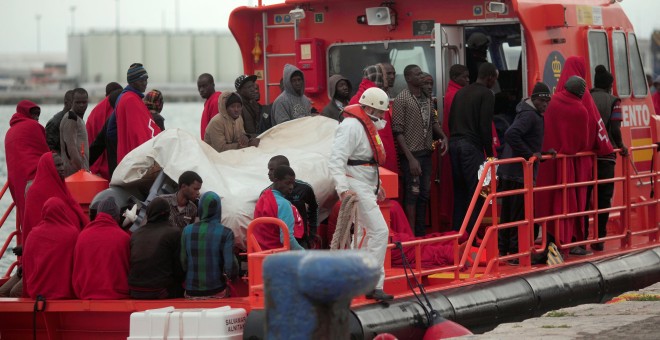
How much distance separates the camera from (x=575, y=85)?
1072 cm

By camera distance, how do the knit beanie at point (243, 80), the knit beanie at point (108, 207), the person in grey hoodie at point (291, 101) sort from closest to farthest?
the knit beanie at point (108, 207) < the person in grey hoodie at point (291, 101) < the knit beanie at point (243, 80)

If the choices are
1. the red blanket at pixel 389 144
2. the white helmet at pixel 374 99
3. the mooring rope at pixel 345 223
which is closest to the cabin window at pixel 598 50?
the red blanket at pixel 389 144

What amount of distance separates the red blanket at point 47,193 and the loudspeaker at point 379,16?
148 inches

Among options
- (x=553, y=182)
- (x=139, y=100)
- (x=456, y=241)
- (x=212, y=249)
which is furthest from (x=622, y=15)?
(x=212, y=249)

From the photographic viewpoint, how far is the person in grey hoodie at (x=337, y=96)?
10994 millimetres

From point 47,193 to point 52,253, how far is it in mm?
554

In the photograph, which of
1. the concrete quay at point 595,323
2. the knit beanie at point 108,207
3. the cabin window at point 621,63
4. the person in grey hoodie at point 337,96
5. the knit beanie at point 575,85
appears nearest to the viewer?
the concrete quay at point 595,323

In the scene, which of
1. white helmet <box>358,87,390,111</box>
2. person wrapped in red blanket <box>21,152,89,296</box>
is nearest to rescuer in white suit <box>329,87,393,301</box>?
white helmet <box>358,87,390,111</box>

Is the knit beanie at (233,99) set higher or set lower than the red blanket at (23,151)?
higher

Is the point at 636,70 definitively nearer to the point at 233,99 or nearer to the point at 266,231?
the point at 233,99

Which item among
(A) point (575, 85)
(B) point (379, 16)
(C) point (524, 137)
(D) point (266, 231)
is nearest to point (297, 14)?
(B) point (379, 16)

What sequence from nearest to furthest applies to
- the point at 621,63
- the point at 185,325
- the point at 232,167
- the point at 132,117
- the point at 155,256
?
the point at 185,325 → the point at 155,256 → the point at 232,167 → the point at 132,117 → the point at 621,63

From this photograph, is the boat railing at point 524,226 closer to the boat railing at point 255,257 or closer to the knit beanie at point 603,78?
the knit beanie at point 603,78

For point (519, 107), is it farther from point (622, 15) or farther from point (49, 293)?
point (49, 293)
